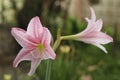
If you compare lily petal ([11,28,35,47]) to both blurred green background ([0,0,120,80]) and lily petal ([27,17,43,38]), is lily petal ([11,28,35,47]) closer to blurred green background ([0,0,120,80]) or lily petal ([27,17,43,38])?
lily petal ([27,17,43,38])

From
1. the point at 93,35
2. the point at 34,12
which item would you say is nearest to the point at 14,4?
the point at 34,12

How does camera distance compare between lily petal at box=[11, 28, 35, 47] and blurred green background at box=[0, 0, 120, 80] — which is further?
blurred green background at box=[0, 0, 120, 80]

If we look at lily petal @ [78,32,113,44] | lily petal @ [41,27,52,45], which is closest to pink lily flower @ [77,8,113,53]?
lily petal @ [78,32,113,44]

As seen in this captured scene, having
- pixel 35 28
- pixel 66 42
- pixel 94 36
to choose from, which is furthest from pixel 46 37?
pixel 66 42

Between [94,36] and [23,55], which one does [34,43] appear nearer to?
[23,55]

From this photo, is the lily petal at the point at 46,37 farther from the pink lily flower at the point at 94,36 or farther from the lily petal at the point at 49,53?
the pink lily flower at the point at 94,36

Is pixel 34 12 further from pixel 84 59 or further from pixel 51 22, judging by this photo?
pixel 84 59
